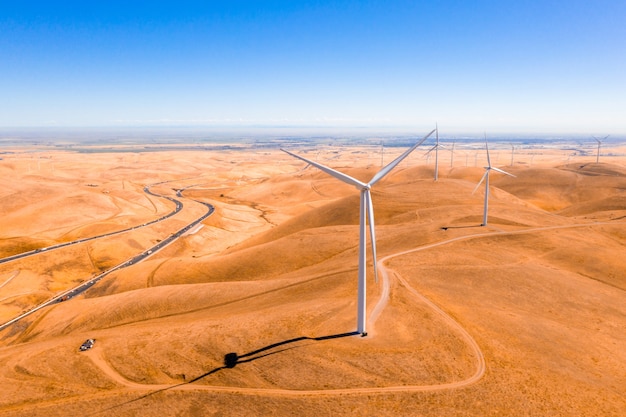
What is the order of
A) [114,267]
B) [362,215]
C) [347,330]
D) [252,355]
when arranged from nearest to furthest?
1. [362,215]
2. [252,355]
3. [347,330]
4. [114,267]

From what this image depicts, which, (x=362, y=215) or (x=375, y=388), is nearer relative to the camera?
(x=375, y=388)

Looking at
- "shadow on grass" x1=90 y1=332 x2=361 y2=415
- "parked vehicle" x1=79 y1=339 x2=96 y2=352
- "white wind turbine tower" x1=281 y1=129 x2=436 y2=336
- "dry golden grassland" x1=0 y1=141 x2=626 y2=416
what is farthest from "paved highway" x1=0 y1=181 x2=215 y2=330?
"white wind turbine tower" x1=281 y1=129 x2=436 y2=336

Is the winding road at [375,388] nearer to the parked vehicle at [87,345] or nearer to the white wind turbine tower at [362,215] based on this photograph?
the parked vehicle at [87,345]

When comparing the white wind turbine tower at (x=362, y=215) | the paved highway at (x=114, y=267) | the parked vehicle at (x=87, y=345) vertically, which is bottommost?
the paved highway at (x=114, y=267)

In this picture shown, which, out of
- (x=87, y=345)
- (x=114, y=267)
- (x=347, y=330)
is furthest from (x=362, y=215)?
(x=114, y=267)

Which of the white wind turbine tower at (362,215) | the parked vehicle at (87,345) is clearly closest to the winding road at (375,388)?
the parked vehicle at (87,345)

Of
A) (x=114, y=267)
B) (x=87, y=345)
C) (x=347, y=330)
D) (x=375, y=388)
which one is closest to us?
(x=375, y=388)

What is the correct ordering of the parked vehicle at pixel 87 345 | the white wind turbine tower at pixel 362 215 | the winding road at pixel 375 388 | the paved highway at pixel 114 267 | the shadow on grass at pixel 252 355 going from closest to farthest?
Answer: the winding road at pixel 375 388, the white wind turbine tower at pixel 362 215, the shadow on grass at pixel 252 355, the parked vehicle at pixel 87 345, the paved highway at pixel 114 267

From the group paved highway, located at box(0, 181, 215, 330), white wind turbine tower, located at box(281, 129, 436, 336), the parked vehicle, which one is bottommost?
paved highway, located at box(0, 181, 215, 330)

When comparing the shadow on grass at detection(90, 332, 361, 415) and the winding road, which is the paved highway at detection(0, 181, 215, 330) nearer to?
the winding road

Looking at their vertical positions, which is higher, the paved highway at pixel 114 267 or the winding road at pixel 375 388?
the winding road at pixel 375 388

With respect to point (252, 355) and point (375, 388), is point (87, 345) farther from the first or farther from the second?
point (375, 388)

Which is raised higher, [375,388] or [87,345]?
[375,388]
